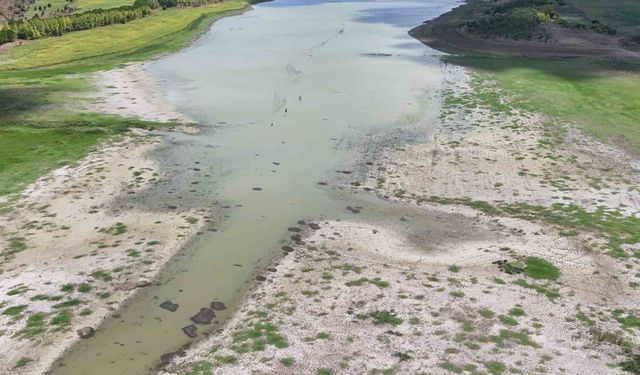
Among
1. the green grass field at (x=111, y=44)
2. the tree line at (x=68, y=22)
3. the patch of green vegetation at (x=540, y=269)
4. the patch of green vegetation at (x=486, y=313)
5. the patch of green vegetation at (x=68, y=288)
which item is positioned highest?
the tree line at (x=68, y=22)

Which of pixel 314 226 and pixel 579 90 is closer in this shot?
pixel 314 226

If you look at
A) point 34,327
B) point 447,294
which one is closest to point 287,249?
point 447,294

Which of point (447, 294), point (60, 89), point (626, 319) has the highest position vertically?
point (60, 89)

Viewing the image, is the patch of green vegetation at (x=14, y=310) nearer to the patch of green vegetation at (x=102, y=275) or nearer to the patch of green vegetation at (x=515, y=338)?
the patch of green vegetation at (x=102, y=275)

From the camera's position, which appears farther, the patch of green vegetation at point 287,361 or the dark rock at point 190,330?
the dark rock at point 190,330

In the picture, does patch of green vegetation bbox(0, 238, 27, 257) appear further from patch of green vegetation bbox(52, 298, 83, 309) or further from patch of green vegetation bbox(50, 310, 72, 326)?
patch of green vegetation bbox(50, 310, 72, 326)

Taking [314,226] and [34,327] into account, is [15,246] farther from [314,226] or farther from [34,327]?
[314,226]

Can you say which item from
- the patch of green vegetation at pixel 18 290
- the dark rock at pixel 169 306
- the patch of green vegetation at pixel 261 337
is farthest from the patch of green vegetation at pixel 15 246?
the patch of green vegetation at pixel 261 337
